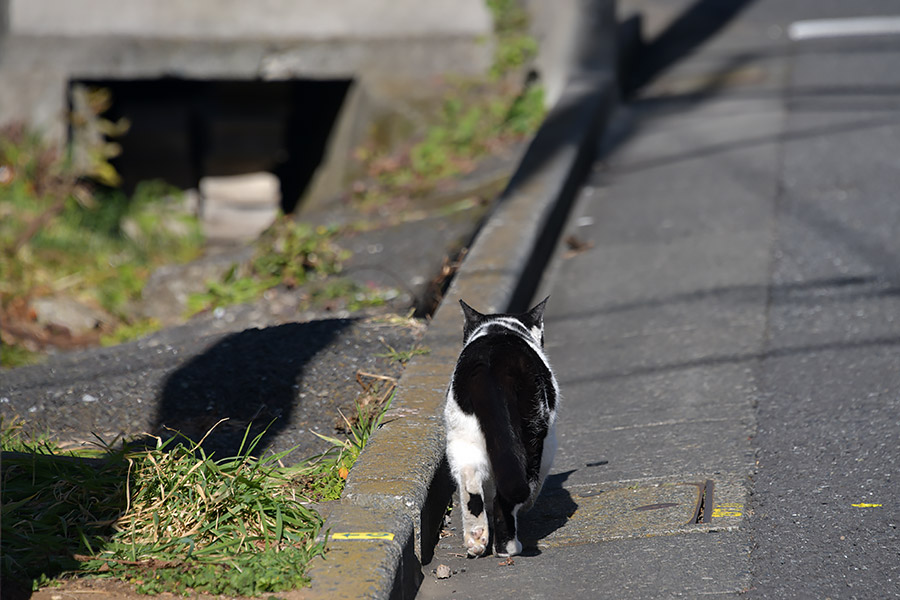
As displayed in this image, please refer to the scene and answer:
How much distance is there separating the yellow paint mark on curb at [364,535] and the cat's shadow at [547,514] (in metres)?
0.64

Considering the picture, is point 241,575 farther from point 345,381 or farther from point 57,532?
point 345,381

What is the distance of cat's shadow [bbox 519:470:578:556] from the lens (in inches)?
143

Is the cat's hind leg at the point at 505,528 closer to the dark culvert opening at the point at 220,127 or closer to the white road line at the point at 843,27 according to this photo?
the dark culvert opening at the point at 220,127

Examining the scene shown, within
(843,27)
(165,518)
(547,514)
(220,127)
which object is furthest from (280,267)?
(843,27)

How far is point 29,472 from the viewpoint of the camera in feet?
11.5

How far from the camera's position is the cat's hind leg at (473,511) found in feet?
10.5

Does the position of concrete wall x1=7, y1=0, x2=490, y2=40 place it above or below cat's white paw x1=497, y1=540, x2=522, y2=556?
above

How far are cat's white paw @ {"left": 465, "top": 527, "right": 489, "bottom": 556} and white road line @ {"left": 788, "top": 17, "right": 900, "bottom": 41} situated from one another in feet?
29.6

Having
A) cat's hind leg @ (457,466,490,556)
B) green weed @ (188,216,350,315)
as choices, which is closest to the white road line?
green weed @ (188,216,350,315)

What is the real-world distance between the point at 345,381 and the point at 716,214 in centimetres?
344

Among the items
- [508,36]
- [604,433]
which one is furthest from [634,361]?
[508,36]

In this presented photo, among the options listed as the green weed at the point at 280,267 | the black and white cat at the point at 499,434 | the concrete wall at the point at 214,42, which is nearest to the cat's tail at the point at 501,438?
the black and white cat at the point at 499,434

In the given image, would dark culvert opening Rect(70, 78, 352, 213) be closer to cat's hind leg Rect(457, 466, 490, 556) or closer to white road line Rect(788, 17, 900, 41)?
white road line Rect(788, 17, 900, 41)

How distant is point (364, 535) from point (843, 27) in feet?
32.0
